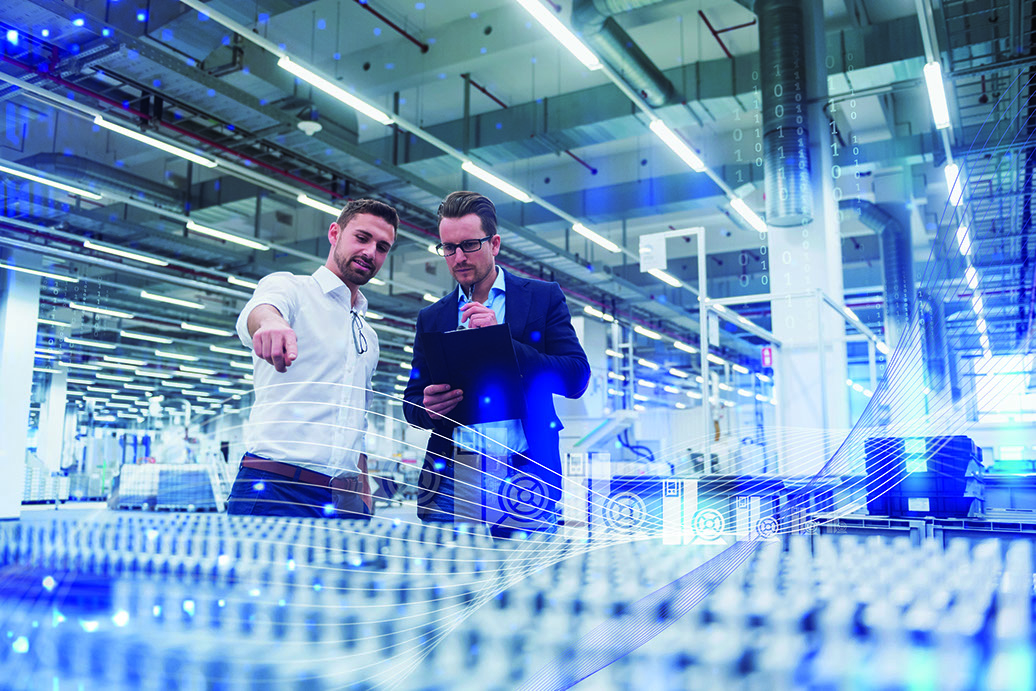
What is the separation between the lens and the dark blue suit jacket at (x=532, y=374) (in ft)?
3.43

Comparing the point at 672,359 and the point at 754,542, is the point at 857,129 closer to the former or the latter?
the point at 754,542

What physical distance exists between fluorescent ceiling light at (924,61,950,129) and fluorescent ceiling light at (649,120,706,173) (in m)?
2.11

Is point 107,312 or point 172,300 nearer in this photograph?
point 172,300

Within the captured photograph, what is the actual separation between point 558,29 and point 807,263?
3.16 meters

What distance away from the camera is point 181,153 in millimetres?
6809

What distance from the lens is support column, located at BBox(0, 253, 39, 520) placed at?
9.34 meters

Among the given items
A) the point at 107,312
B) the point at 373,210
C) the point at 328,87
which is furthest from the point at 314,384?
the point at 107,312

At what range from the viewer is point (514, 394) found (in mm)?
985

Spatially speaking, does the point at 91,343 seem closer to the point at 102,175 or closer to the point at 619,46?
the point at 102,175

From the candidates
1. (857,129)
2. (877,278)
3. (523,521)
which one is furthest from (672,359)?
(523,521)

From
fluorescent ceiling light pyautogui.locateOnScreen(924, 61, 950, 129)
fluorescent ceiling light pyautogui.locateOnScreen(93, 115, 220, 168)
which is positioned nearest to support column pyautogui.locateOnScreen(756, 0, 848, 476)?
fluorescent ceiling light pyautogui.locateOnScreen(924, 61, 950, 129)

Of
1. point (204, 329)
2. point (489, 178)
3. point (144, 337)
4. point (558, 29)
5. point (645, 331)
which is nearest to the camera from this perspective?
point (558, 29)

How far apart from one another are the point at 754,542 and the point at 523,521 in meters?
0.36

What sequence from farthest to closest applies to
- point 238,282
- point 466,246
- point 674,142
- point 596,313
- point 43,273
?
point 596,313 → point 238,282 → point 43,273 → point 674,142 → point 466,246
